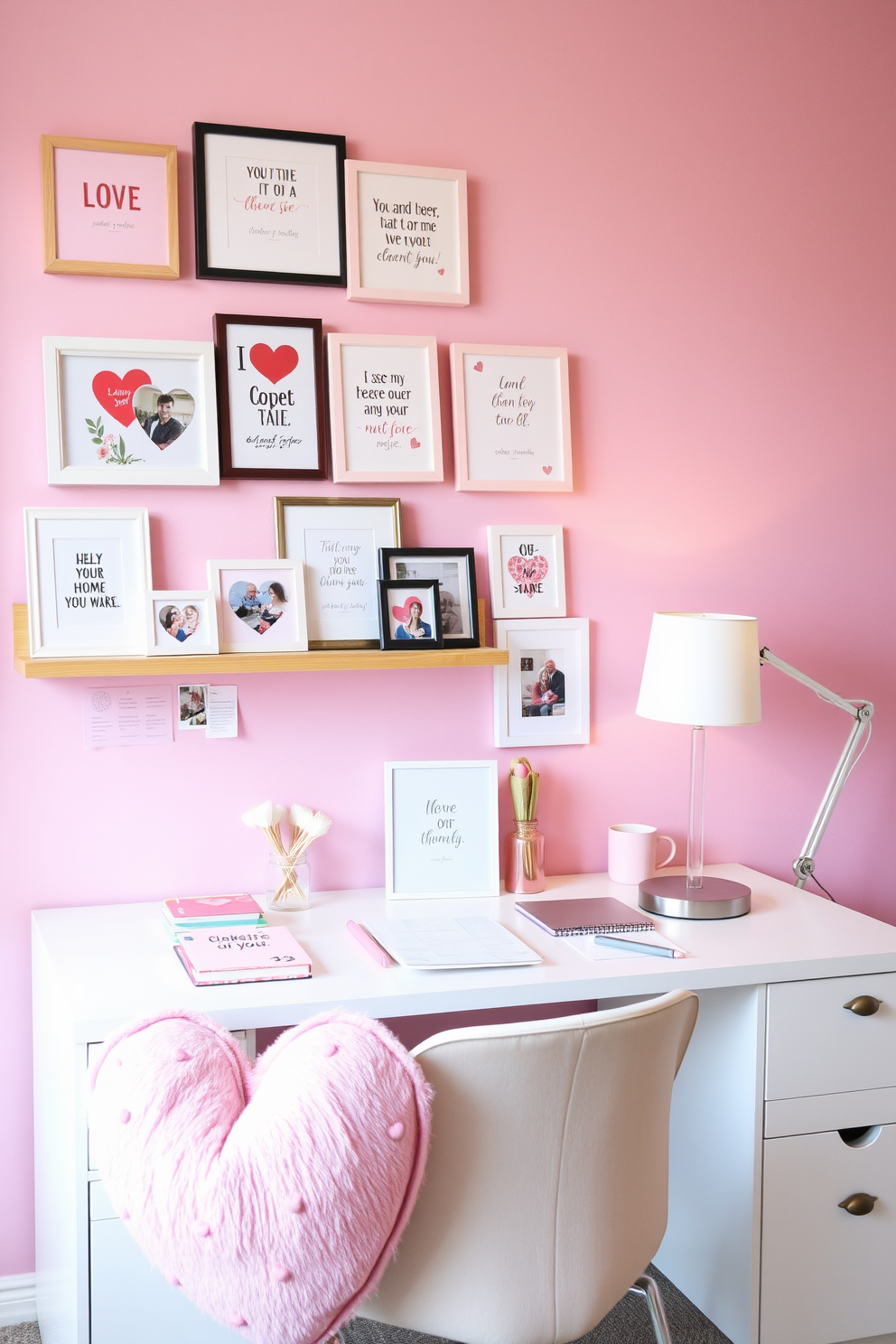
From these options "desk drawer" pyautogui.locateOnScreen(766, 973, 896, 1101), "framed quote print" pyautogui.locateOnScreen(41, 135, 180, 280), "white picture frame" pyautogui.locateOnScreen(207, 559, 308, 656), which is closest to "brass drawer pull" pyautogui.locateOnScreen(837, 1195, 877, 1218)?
"desk drawer" pyautogui.locateOnScreen(766, 973, 896, 1101)

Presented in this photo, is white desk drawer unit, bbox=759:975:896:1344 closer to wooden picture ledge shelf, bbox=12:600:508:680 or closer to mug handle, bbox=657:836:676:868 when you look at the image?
mug handle, bbox=657:836:676:868

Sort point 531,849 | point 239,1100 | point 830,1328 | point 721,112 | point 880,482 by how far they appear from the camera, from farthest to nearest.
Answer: point 880,482
point 721,112
point 531,849
point 830,1328
point 239,1100

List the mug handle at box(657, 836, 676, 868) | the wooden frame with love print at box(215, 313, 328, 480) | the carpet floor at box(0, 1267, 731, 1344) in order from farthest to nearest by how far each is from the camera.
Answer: the mug handle at box(657, 836, 676, 868), the wooden frame with love print at box(215, 313, 328, 480), the carpet floor at box(0, 1267, 731, 1344)

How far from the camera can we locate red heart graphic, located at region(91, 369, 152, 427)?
193 cm

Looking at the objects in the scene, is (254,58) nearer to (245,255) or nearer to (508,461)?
(245,255)

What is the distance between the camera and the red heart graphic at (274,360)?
202 centimetres

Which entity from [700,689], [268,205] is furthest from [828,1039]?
[268,205]

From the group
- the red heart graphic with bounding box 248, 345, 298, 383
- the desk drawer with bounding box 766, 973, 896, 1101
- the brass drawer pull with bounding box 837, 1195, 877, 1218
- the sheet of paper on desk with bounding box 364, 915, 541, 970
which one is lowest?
the brass drawer pull with bounding box 837, 1195, 877, 1218

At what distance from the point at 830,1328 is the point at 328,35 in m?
2.41

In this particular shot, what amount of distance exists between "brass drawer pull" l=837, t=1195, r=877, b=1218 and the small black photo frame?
1.15 meters

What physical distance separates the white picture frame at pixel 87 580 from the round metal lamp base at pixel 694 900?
3.31 feet

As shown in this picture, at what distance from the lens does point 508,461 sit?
2166 mm

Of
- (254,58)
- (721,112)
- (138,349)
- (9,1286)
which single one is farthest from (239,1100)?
(721,112)

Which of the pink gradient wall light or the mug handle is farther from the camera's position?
the mug handle
